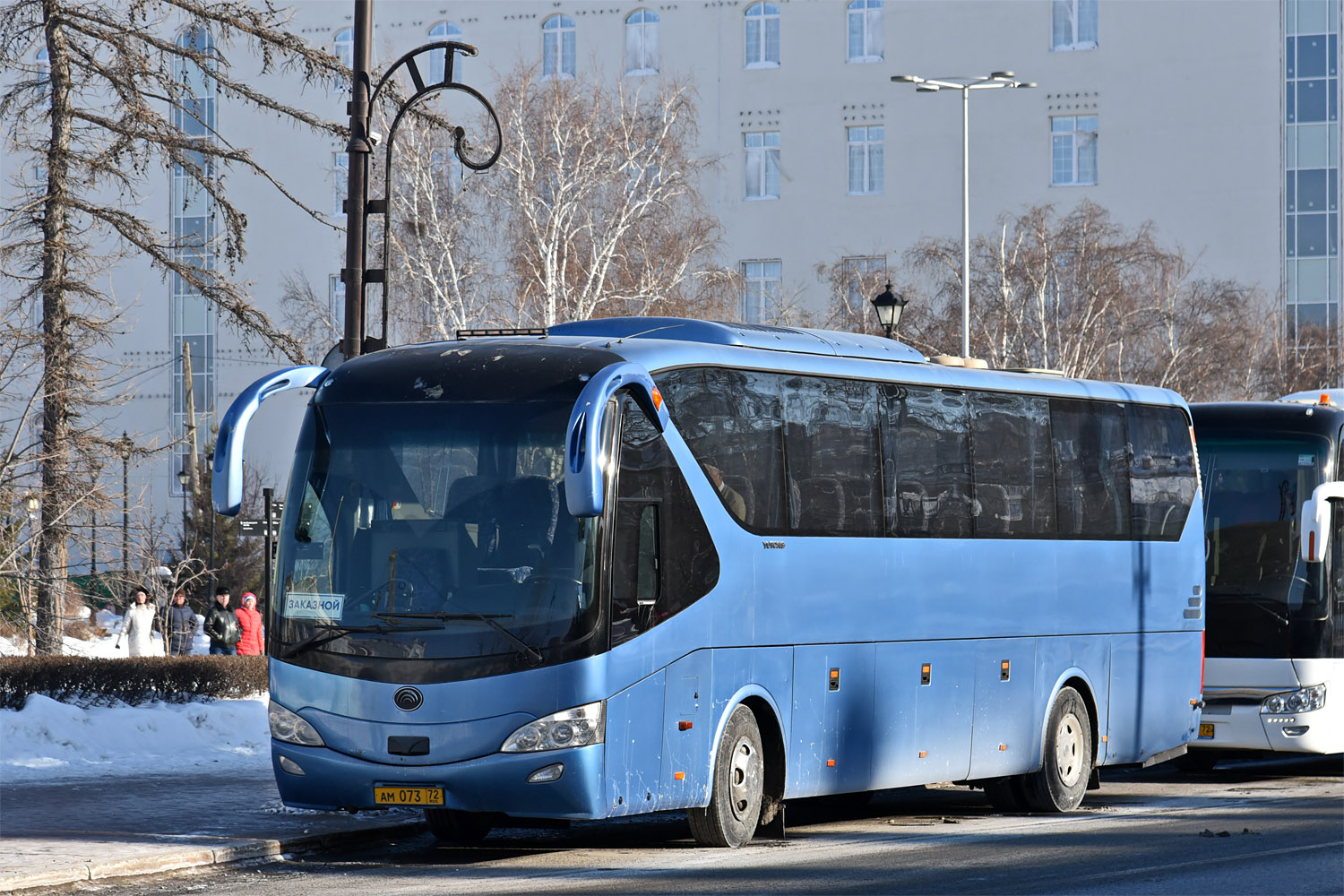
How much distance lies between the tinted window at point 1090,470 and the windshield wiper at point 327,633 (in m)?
6.66

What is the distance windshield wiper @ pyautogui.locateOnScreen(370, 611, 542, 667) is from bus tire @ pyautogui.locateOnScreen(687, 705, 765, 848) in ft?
5.58

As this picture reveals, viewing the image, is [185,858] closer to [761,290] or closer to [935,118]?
[761,290]

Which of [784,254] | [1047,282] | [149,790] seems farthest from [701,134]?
[149,790]

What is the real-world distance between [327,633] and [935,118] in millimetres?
52498

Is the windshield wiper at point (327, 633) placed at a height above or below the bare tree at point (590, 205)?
below

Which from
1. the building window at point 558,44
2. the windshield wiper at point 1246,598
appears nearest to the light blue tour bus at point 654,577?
the windshield wiper at point 1246,598

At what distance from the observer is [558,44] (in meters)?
64.1

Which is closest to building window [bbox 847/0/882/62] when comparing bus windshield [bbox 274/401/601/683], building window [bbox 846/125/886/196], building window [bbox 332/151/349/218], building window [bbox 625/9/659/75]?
building window [bbox 846/125/886/196]

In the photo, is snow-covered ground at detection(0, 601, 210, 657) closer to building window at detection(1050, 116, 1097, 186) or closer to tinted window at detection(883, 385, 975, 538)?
tinted window at detection(883, 385, 975, 538)

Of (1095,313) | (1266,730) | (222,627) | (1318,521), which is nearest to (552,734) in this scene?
(1318,521)

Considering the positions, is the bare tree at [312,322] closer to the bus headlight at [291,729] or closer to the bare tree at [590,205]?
the bare tree at [590,205]

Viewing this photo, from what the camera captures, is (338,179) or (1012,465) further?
(338,179)

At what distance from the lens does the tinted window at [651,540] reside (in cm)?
1175

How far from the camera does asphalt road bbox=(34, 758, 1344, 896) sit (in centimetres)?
1102
